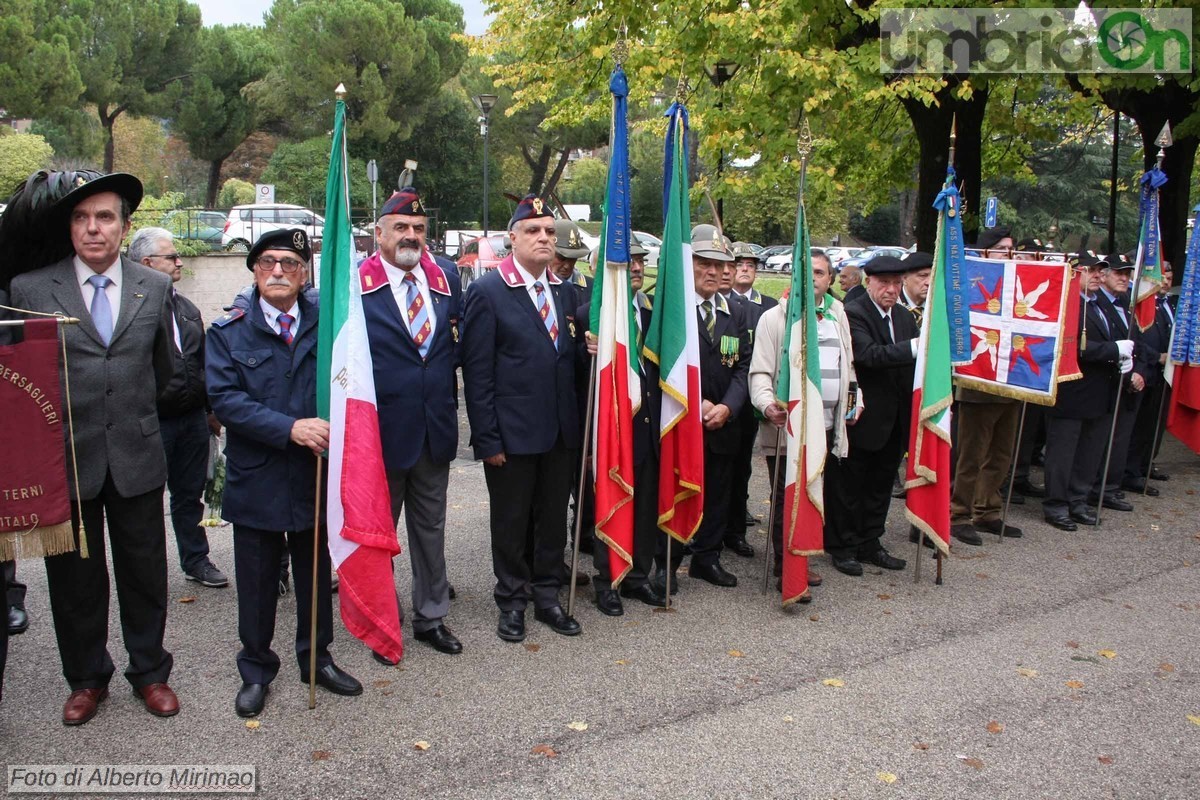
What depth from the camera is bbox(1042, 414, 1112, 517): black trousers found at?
8.10m

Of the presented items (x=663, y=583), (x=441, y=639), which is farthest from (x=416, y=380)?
(x=663, y=583)

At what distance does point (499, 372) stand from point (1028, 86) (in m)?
9.61

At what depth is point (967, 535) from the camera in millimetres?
7488

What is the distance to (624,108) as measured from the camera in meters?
5.57

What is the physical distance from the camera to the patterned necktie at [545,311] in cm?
538

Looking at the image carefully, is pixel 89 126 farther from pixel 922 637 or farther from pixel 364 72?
pixel 922 637

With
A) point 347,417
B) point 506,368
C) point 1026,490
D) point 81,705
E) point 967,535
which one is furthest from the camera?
point 1026,490

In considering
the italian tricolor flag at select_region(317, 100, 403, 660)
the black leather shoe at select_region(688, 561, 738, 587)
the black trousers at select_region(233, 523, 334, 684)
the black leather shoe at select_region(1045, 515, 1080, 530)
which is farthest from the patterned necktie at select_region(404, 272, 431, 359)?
the black leather shoe at select_region(1045, 515, 1080, 530)

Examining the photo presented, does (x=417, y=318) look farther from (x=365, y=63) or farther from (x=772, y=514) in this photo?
(x=365, y=63)

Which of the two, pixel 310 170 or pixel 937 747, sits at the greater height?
pixel 310 170

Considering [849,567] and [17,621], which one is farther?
[849,567]

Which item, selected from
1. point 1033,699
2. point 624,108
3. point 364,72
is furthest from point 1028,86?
point 364,72

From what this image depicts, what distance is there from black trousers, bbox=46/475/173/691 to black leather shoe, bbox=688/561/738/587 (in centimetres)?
324

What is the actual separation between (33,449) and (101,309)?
65 centimetres
